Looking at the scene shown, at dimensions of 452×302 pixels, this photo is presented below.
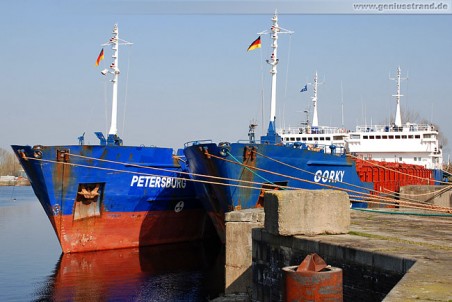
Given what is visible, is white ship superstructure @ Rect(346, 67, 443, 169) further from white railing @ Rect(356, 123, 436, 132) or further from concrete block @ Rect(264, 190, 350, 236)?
concrete block @ Rect(264, 190, 350, 236)

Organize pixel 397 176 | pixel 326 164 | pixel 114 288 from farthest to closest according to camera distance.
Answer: pixel 397 176
pixel 326 164
pixel 114 288

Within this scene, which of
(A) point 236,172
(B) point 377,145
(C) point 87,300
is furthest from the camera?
(B) point 377,145

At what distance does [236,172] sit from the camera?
715 inches

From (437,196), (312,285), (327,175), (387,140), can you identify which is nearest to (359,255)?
(312,285)

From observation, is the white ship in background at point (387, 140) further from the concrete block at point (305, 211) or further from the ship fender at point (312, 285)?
the ship fender at point (312, 285)

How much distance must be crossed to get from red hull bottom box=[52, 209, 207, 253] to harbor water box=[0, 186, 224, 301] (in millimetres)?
297

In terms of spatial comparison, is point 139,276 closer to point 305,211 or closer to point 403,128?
point 305,211

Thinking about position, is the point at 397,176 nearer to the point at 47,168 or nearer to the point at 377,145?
the point at 377,145

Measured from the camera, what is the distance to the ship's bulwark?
18781 mm

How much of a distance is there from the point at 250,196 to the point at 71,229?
5.96 m

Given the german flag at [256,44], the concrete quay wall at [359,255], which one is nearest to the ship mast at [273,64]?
the german flag at [256,44]

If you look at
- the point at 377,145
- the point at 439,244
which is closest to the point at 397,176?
the point at 377,145

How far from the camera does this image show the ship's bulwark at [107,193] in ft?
61.6

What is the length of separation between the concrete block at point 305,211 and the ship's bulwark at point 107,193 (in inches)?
398
